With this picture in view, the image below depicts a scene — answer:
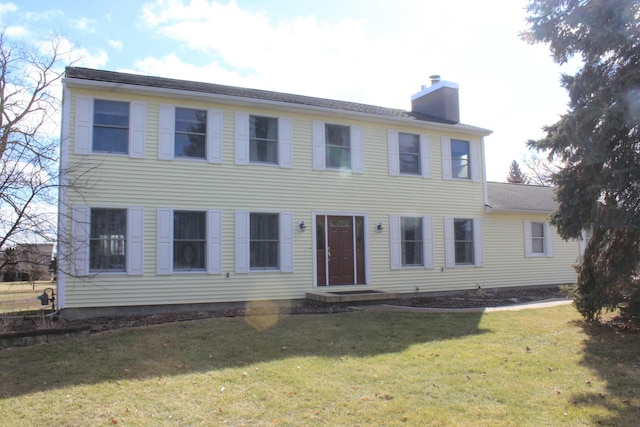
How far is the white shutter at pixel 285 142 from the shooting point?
12703 mm

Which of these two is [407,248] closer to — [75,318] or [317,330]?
[317,330]

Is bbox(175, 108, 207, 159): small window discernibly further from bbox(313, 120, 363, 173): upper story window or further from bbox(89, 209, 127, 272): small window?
bbox(313, 120, 363, 173): upper story window

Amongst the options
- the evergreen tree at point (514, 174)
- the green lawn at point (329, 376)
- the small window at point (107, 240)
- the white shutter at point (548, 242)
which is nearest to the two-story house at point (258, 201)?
the small window at point (107, 240)

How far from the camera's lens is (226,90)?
12.9m

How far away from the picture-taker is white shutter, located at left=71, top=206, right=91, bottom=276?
34.0ft

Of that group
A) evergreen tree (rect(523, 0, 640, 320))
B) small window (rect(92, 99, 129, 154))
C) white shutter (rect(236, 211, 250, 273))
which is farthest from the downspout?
evergreen tree (rect(523, 0, 640, 320))

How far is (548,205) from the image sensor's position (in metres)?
17.8

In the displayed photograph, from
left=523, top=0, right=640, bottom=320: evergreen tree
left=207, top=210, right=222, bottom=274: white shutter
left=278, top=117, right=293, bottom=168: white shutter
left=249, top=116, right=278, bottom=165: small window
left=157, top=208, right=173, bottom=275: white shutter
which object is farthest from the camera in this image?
left=278, top=117, right=293, bottom=168: white shutter

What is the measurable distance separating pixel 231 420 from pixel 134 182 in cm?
813

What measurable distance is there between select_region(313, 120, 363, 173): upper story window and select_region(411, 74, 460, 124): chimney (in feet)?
14.2

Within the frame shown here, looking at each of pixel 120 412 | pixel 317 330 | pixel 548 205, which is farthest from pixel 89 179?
pixel 548 205

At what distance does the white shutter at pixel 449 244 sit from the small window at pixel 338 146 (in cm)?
379

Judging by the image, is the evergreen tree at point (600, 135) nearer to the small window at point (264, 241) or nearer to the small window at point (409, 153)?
the small window at point (409, 153)

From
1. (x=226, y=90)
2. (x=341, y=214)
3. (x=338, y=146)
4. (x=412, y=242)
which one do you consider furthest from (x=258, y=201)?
(x=412, y=242)
